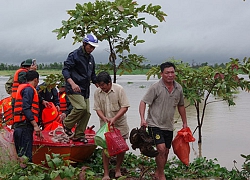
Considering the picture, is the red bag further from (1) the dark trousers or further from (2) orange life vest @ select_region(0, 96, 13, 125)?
(2) orange life vest @ select_region(0, 96, 13, 125)

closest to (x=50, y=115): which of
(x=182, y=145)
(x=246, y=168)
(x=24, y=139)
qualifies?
(x=24, y=139)

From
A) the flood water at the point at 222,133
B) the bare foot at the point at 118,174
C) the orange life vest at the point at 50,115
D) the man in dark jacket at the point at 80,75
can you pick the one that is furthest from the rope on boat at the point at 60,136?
the flood water at the point at 222,133

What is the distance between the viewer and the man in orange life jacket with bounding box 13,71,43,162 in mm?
5859

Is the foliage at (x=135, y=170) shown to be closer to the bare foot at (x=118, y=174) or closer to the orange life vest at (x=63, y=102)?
the bare foot at (x=118, y=174)

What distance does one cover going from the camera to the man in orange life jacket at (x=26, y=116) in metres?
5.86

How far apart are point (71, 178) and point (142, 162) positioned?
292 centimetres

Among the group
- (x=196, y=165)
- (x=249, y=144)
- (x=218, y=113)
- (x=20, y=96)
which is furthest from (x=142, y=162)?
(x=218, y=113)

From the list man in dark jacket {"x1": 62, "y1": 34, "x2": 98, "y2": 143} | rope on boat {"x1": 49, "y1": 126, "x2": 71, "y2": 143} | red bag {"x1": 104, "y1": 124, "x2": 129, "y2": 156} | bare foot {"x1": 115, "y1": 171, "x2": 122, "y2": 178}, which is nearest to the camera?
red bag {"x1": 104, "y1": 124, "x2": 129, "y2": 156}

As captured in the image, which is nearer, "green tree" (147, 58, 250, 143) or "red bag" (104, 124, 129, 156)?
"red bag" (104, 124, 129, 156)

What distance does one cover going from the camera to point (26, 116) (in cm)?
583

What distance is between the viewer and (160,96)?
5.71 meters

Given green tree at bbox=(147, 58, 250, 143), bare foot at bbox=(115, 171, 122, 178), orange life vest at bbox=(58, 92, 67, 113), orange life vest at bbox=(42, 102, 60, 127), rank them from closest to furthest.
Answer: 1. bare foot at bbox=(115, 171, 122, 178)
2. green tree at bbox=(147, 58, 250, 143)
3. orange life vest at bbox=(42, 102, 60, 127)
4. orange life vest at bbox=(58, 92, 67, 113)

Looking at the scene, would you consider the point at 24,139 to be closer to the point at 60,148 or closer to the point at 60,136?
the point at 60,148

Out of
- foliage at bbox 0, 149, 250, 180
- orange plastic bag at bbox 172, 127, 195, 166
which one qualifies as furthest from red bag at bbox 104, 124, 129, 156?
orange plastic bag at bbox 172, 127, 195, 166
